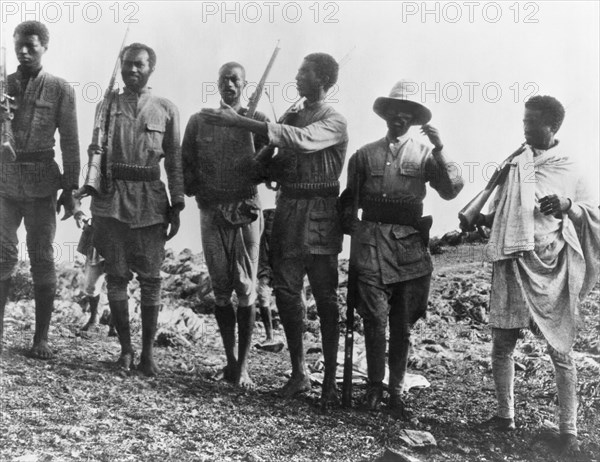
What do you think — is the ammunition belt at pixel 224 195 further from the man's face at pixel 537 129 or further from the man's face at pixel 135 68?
the man's face at pixel 537 129

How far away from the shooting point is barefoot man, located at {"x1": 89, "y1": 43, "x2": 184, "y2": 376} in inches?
177

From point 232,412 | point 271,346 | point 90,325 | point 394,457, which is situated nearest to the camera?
point 394,457

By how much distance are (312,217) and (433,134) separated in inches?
36.7

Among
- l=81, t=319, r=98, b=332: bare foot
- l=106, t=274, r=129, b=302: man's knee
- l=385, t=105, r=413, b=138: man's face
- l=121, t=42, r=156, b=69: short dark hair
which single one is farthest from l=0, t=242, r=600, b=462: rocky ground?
l=121, t=42, r=156, b=69: short dark hair

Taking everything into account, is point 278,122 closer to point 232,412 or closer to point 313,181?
point 313,181

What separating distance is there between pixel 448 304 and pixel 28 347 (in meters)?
4.70

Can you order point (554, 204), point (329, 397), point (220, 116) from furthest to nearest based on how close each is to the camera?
point (329, 397), point (220, 116), point (554, 204)

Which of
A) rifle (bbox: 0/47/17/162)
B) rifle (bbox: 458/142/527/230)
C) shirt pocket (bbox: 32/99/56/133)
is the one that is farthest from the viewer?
shirt pocket (bbox: 32/99/56/133)

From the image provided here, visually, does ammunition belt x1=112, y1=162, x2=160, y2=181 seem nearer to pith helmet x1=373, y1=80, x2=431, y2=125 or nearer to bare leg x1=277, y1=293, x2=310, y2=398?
bare leg x1=277, y1=293, x2=310, y2=398

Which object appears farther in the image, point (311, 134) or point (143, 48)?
point (143, 48)

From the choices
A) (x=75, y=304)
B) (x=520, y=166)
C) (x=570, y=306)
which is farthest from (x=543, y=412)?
(x=75, y=304)

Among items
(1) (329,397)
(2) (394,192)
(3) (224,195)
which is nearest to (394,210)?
(2) (394,192)

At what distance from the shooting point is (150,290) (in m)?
4.62

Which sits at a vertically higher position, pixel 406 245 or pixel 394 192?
pixel 394 192
